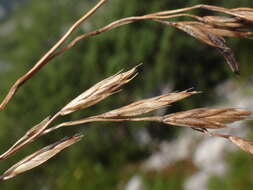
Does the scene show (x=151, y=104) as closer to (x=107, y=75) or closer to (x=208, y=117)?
(x=208, y=117)

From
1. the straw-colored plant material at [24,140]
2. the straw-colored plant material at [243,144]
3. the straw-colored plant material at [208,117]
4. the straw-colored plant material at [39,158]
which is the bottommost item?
the straw-colored plant material at [243,144]

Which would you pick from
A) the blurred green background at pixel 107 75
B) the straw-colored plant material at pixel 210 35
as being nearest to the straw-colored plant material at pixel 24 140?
the straw-colored plant material at pixel 210 35

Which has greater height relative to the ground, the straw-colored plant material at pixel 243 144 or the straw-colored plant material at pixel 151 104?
the straw-colored plant material at pixel 151 104

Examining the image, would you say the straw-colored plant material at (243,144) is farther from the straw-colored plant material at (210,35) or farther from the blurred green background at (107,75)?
the blurred green background at (107,75)

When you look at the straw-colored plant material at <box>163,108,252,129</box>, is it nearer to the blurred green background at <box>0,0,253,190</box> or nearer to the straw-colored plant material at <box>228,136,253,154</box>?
the straw-colored plant material at <box>228,136,253,154</box>

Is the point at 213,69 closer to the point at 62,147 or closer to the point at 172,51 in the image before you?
the point at 172,51

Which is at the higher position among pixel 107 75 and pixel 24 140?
pixel 24 140

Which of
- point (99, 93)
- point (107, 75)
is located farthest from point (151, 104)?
point (107, 75)
